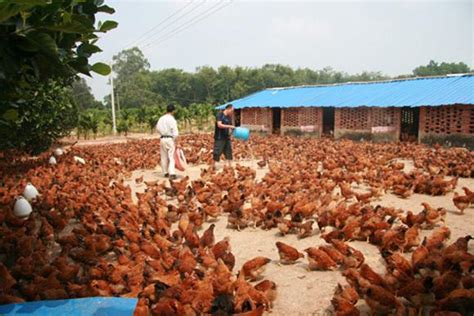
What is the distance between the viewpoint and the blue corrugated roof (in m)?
18.2

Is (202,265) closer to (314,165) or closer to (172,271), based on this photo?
(172,271)

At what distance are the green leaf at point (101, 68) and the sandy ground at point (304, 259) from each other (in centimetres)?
280

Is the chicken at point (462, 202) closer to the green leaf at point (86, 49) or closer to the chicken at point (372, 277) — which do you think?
the chicken at point (372, 277)

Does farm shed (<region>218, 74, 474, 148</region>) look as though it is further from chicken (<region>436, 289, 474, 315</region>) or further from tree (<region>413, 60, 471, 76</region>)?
tree (<region>413, 60, 471, 76</region>)

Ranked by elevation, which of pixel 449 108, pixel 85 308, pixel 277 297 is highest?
pixel 449 108

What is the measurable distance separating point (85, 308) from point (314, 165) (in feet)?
28.1

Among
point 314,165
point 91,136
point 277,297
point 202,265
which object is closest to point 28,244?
point 202,265

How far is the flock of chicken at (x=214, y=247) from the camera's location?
10.4 ft

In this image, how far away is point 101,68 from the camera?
338 cm

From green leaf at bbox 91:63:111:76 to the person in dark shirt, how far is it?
271 inches

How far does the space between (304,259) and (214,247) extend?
4.28ft

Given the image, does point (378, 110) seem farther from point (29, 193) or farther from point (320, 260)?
point (29, 193)

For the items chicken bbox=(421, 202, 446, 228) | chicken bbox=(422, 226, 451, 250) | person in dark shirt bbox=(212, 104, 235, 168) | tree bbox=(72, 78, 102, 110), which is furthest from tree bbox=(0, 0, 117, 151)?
tree bbox=(72, 78, 102, 110)

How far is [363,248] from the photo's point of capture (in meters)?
4.94
